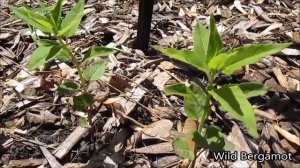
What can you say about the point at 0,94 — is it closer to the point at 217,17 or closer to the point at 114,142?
the point at 114,142

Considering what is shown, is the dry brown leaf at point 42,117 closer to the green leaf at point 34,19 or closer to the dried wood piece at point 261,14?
Answer: the green leaf at point 34,19

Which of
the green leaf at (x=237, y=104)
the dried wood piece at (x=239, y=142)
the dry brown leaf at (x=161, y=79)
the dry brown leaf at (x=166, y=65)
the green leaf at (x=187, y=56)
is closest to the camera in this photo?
the green leaf at (x=237, y=104)

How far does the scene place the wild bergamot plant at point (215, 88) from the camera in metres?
1.06

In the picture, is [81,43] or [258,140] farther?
[81,43]

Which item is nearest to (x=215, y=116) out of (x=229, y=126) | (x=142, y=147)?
(x=229, y=126)

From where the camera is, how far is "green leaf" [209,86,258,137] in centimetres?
104

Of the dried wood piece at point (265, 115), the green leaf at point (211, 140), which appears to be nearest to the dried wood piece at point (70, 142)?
the green leaf at point (211, 140)

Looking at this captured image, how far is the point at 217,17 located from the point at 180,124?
89cm

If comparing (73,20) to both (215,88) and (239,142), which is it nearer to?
(215,88)

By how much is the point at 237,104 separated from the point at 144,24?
0.96m

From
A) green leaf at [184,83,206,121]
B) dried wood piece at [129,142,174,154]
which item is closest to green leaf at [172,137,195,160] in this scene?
green leaf at [184,83,206,121]

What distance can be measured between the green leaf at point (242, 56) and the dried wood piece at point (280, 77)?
84cm

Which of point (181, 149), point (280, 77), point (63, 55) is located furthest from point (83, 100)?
point (280, 77)

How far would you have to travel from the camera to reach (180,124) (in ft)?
5.46
